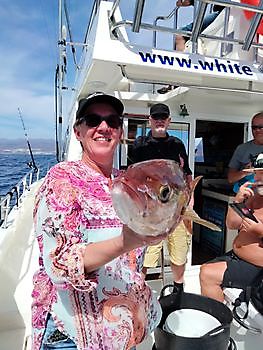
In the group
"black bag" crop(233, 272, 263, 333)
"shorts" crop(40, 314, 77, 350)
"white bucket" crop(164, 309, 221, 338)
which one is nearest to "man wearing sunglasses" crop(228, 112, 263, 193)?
"black bag" crop(233, 272, 263, 333)

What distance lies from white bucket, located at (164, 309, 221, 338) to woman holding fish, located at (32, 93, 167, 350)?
0.81 m

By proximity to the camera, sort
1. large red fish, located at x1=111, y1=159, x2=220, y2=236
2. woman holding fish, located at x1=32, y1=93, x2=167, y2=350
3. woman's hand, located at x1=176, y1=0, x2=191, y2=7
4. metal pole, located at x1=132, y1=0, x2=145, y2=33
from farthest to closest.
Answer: woman's hand, located at x1=176, y1=0, x2=191, y2=7 < metal pole, located at x1=132, y1=0, x2=145, y2=33 < woman holding fish, located at x1=32, y1=93, x2=167, y2=350 < large red fish, located at x1=111, y1=159, x2=220, y2=236

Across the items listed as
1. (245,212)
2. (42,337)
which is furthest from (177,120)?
(42,337)

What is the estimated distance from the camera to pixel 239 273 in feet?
6.83

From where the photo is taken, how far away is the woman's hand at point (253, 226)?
1.79 m

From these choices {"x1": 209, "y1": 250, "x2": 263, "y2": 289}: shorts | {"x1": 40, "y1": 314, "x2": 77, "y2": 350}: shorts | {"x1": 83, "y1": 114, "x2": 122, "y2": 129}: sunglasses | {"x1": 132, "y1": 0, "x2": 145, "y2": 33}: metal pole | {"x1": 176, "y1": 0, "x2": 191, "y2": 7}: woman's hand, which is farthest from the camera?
{"x1": 176, "y1": 0, "x2": 191, "y2": 7}: woman's hand

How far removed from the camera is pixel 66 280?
771 millimetres

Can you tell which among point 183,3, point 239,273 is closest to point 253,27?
point 183,3

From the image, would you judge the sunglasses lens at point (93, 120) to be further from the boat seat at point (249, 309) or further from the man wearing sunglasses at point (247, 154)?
the man wearing sunglasses at point (247, 154)

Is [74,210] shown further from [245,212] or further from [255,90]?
[255,90]

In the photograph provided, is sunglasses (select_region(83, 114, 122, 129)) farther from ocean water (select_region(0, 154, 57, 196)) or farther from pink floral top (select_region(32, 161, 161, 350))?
ocean water (select_region(0, 154, 57, 196))

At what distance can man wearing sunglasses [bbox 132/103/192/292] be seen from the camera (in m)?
2.61

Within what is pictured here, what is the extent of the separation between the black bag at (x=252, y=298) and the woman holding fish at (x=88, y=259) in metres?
1.09

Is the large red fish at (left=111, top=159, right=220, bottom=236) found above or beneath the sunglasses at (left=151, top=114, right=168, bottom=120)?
beneath
